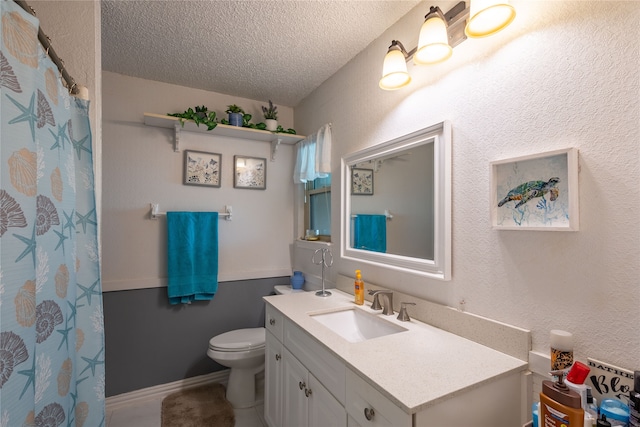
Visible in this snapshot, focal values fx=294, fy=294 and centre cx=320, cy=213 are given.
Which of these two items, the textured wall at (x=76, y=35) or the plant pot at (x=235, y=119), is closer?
the textured wall at (x=76, y=35)

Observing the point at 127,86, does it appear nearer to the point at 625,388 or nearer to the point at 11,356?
the point at 11,356

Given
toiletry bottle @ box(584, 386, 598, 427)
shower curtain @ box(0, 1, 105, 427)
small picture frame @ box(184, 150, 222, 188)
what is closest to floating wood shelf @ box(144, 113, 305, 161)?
small picture frame @ box(184, 150, 222, 188)

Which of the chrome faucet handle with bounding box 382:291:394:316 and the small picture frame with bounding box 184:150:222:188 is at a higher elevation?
the small picture frame with bounding box 184:150:222:188

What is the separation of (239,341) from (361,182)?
1.34 meters

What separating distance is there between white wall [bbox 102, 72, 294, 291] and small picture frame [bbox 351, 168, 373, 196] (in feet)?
3.06

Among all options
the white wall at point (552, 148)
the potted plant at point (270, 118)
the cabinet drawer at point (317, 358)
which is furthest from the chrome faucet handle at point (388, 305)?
the potted plant at point (270, 118)

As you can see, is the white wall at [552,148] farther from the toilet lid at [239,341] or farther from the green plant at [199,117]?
the green plant at [199,117]

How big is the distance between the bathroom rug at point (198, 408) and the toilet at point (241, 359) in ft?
0.33

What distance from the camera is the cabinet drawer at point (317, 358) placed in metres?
1.03

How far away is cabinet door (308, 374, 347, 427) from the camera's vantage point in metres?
1.02

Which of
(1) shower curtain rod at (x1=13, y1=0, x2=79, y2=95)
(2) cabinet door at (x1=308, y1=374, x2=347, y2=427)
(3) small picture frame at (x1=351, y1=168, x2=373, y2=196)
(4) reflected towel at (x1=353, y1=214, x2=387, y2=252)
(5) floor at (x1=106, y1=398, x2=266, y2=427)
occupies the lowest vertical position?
(5) floor at (x1=106, y1=398, x2=266, y2=427)

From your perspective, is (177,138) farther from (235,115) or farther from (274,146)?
(274,146)

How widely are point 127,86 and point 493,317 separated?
2629mm

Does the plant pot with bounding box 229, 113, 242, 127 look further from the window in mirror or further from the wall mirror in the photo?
the wall mirror
